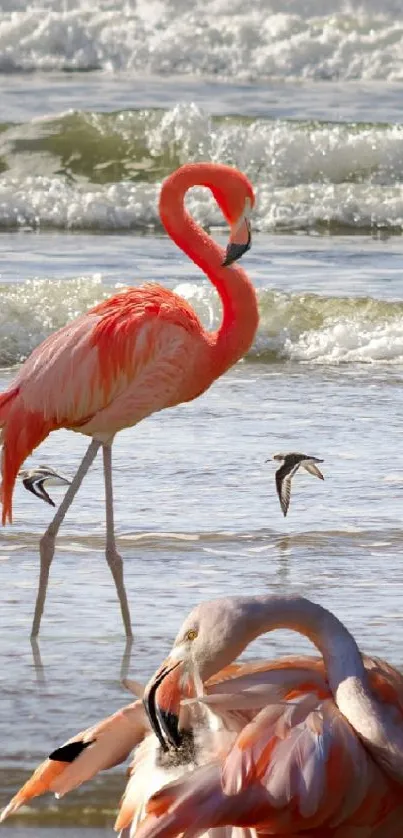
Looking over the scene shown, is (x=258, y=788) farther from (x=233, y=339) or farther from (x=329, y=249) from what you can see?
(x=329, y=249)

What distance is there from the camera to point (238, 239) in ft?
19.8

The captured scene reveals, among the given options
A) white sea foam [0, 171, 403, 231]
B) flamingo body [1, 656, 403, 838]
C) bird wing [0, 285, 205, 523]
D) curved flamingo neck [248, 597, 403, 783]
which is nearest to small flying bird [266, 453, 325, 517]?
bird wing [0, 285, 205, 523]

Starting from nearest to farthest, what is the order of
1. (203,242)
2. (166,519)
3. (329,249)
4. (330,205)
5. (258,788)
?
1. (258,788)
2. (203,242)
3. (166,519)
4. (329,249)
5. (330,205)

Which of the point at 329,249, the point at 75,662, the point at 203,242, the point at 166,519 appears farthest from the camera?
the point at 329,249

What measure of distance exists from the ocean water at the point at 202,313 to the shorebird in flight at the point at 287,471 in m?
0.13

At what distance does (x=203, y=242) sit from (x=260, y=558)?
1.14 m

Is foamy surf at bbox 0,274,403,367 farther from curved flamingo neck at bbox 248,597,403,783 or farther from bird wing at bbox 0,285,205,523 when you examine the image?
curved flamingo neck at bbox 248,597,403,783

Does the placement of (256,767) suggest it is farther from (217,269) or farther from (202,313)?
(202,313)

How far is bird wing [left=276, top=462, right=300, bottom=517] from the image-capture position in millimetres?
6801

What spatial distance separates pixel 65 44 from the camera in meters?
27.0

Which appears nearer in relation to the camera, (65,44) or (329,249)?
(329,249)

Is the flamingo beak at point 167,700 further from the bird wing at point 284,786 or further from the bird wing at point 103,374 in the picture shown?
the bird wing at point 103,374

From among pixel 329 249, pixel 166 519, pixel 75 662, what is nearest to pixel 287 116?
pixel 329 249

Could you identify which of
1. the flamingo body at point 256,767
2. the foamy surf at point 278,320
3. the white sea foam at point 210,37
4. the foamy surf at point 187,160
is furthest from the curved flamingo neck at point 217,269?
the white sea foam at point 210,37
